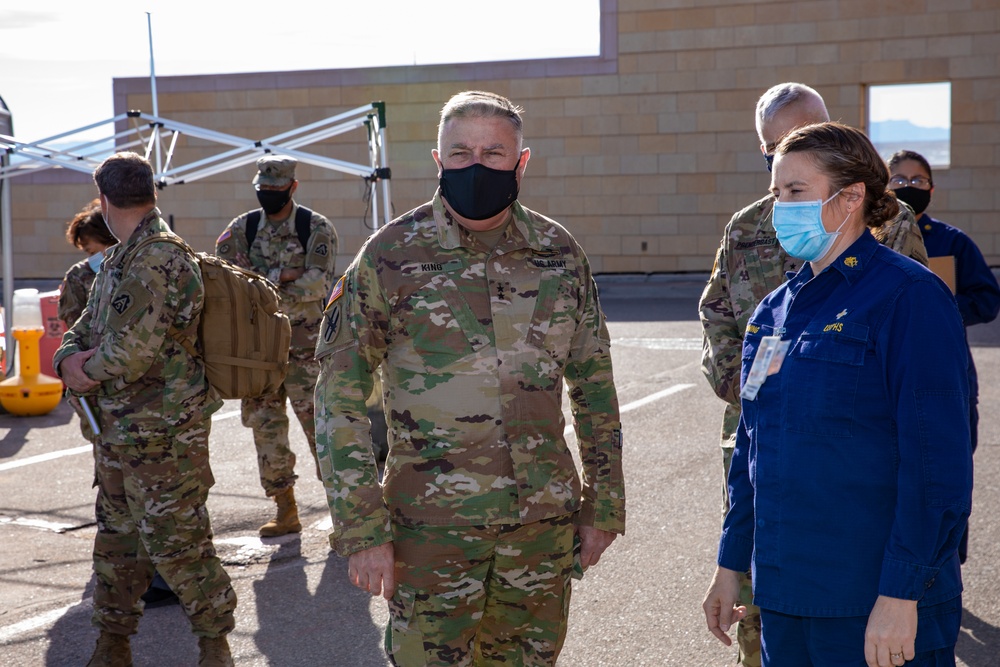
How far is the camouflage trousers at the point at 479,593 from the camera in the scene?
2.84m

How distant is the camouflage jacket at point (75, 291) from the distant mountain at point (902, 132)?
1592cm

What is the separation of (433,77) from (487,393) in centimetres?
1845

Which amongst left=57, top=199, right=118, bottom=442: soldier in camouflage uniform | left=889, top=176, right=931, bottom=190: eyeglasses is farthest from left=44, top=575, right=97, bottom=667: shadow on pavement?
left=889, top=176, right=931, bottom=190: eyeglasses

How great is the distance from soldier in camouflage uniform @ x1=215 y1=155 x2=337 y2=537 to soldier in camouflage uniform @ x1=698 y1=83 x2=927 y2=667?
11.0 ft

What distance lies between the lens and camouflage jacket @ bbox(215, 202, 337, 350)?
22.0ft

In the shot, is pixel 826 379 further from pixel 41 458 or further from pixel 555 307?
pixel 41 458

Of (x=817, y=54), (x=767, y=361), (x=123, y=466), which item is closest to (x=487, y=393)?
(x=767, y=361)

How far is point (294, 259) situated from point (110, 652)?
10.1 ft

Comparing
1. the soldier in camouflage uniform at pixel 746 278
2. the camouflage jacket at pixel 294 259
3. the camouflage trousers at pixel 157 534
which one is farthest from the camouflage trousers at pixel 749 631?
the camouflage jacket at pixel 294 259

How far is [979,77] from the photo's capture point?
1858 cm

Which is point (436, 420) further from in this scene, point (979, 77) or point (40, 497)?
point (979, 77)

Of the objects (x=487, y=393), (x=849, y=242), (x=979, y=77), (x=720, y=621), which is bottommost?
(x=720, y=621)

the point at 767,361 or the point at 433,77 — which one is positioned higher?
the point at 433,77

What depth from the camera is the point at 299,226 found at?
6906 millimetres
